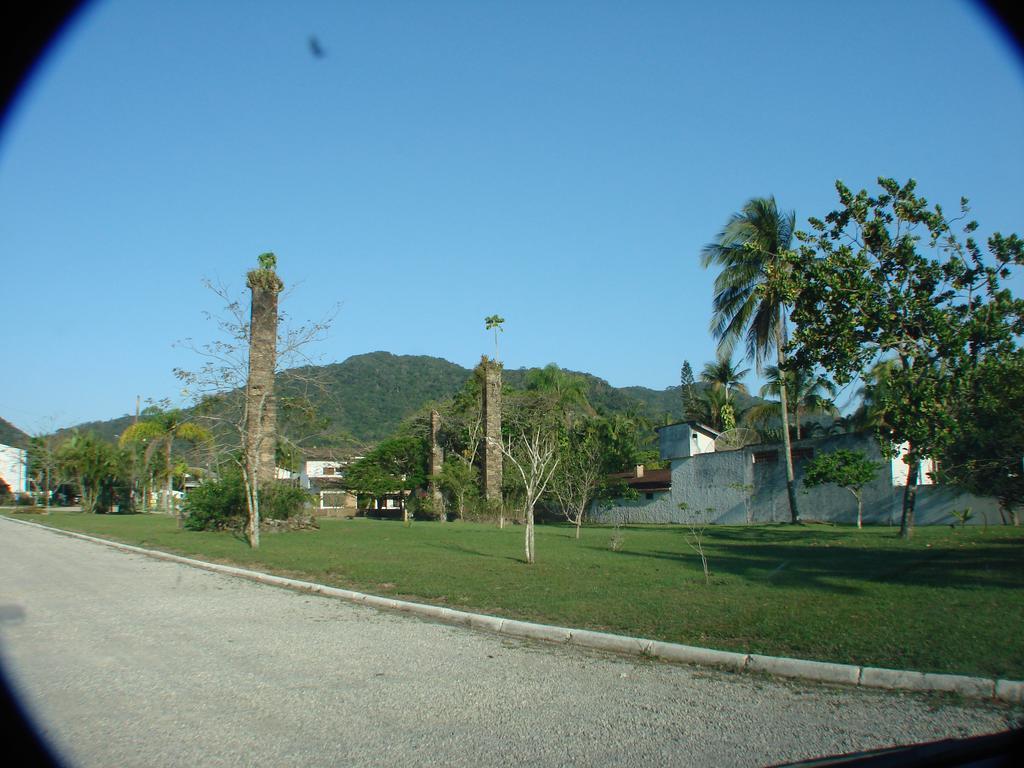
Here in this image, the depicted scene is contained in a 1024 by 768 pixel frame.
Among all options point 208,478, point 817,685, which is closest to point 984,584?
point 817,685

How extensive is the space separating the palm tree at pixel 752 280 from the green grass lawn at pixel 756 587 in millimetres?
11897

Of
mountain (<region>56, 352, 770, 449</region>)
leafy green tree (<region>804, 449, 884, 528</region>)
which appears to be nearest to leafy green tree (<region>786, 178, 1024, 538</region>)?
leafy green tree (<region>804, 449, 884, 528</region>)

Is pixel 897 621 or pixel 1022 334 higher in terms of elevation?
pixel 1022 334

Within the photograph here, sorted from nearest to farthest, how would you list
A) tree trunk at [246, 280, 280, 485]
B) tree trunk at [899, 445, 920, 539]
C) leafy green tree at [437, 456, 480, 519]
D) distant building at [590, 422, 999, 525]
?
tree trunk at [899, 445, 920, 539]
tree trunk at [246, 280, 280, 485]
distant building at [590, 422, 999, 525]
leafy green tree at [437, 456, 480, 519]

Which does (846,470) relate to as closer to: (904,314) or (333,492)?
(904,314)

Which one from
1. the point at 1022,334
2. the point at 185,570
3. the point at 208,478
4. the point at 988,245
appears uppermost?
the point at 988,245

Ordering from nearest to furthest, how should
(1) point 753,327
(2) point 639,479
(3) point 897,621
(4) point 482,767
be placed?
(4) point 482,767 < (3) point 897,621 < (1) point 753,327 < (2) point 639,479

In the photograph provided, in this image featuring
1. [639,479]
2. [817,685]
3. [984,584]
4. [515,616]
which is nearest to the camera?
[817,685]

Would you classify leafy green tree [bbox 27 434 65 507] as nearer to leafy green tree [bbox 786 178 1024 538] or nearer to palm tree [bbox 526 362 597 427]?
palm tree [bbox 526 362 597 427]

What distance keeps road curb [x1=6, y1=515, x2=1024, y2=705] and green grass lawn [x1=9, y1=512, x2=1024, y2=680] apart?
363 millimetres

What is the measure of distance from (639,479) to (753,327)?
51.9 ft

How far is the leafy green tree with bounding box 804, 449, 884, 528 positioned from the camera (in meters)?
28.4

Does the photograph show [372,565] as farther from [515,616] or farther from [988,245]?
[988,245]

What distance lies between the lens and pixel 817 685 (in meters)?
6.86
